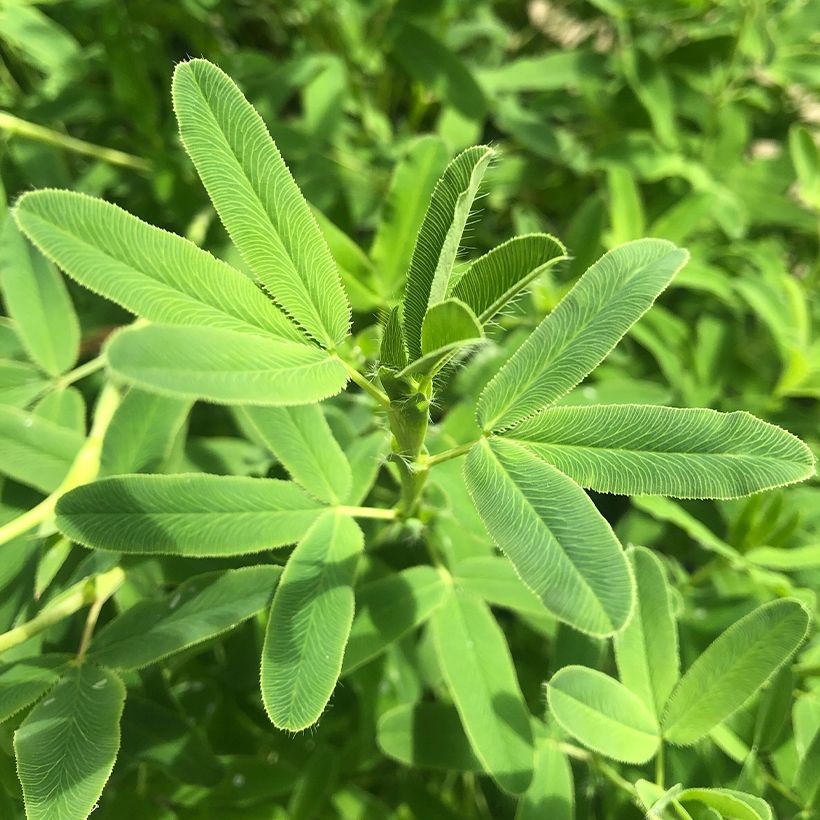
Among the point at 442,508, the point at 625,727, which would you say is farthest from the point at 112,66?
the point at 625,727

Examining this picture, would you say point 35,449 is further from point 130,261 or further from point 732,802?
point 732,802

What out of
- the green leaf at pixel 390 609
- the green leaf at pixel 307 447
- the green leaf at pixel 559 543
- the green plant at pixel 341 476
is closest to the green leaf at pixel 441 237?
the green plant at pixel 341 476

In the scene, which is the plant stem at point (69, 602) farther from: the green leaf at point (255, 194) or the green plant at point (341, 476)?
the green leaf at point (255, 194)

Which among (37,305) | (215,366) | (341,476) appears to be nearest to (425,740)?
(341,476)

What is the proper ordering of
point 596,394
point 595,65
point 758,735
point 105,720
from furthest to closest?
point 595,65 < point 596,394 < point 758,735 < point 105,720

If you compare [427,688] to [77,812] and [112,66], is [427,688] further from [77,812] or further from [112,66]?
[112,66]
